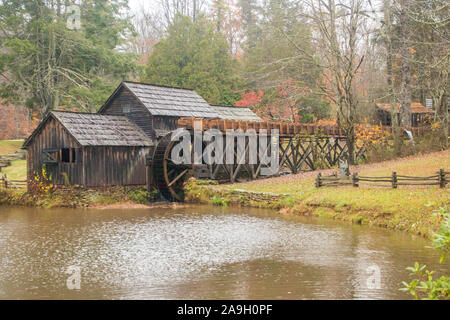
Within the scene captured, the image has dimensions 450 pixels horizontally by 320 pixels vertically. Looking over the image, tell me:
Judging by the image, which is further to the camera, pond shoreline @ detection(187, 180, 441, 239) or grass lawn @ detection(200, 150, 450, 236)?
grass lawn @ detection(200, 150, 450, 236)

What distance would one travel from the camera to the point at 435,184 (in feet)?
62.5

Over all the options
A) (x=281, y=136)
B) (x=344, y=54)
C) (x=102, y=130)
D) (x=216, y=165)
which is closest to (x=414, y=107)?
(x=344, y=54)

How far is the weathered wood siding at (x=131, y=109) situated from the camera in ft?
89.5

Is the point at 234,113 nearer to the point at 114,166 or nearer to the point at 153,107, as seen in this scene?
the point at 153,107

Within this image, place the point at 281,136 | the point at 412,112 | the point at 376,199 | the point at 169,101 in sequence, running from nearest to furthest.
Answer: the point at 376,199, the point at 169,101, the point at 281,136, the point at 412,112

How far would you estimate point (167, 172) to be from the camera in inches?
1091

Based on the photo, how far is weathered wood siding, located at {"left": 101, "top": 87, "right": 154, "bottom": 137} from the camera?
Result: 27.3 metres

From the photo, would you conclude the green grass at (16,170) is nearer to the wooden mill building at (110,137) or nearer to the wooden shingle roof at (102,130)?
the wooden mill building at (110,137)

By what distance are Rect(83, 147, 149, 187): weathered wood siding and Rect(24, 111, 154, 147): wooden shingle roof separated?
1.52 feet

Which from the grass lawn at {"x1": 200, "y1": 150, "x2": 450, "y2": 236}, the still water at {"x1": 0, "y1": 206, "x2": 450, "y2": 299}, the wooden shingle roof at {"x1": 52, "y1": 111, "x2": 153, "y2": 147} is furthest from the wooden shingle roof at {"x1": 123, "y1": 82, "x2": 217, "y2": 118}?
the still water at {"x1": 0, "y1": 206, "x2": 450, "y2": 299}

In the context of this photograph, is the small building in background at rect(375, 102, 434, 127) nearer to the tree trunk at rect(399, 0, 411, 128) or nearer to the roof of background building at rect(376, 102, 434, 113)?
the roof of background building at rect(376, 102, 434, 113)

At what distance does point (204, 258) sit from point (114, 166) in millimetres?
13895
